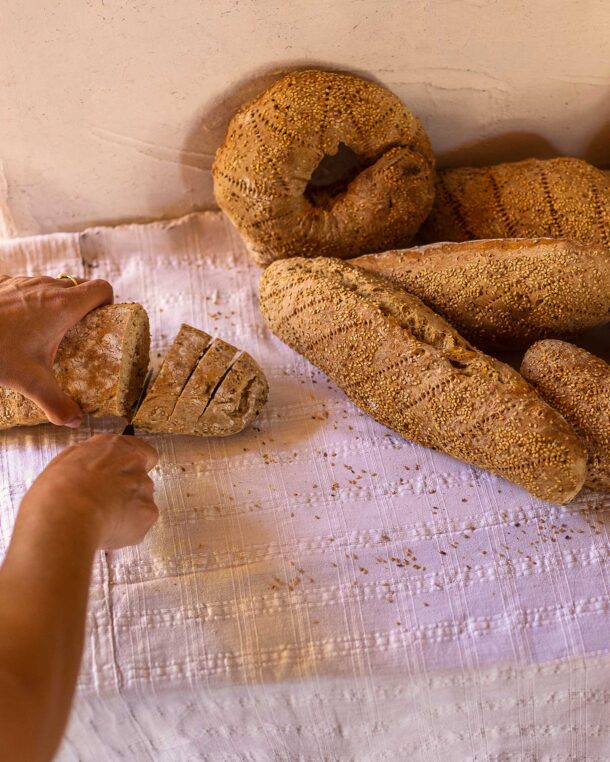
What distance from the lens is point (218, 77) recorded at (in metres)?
1.20

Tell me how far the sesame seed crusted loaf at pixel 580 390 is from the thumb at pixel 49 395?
0.68 metres

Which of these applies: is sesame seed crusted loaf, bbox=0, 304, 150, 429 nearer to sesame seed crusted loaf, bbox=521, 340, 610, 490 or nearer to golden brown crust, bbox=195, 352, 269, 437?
golden brown crust, bbox=195, 352, 269, 437

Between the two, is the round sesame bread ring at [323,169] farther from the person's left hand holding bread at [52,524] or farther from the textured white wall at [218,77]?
the person's left hand holding bread at [52,524]

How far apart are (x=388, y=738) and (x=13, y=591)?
23.7 inches

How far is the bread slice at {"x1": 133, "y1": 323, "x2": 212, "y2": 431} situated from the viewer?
1.09 meters

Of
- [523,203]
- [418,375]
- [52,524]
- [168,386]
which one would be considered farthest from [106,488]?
[523,203]

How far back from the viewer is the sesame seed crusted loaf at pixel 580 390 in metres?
1.03

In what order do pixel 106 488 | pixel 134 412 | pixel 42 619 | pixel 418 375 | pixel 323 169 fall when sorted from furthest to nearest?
pixel 323 169, pixel 134 412, pixel 418 375, pixel 106 488, pixel 42 619

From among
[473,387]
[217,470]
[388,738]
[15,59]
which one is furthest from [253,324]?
A: [388,738]

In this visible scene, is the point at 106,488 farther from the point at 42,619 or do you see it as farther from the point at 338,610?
the point at 338,610

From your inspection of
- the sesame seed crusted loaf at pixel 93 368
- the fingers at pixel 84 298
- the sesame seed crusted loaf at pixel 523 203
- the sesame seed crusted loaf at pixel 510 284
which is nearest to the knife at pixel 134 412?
the sesame seed crusted loaf at pixel 93 368

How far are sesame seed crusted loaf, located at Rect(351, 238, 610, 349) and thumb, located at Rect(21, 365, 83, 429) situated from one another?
510 millimetres

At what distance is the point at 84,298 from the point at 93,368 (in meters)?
0.11

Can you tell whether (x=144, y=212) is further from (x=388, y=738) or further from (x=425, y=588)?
(x=388, y=738)
